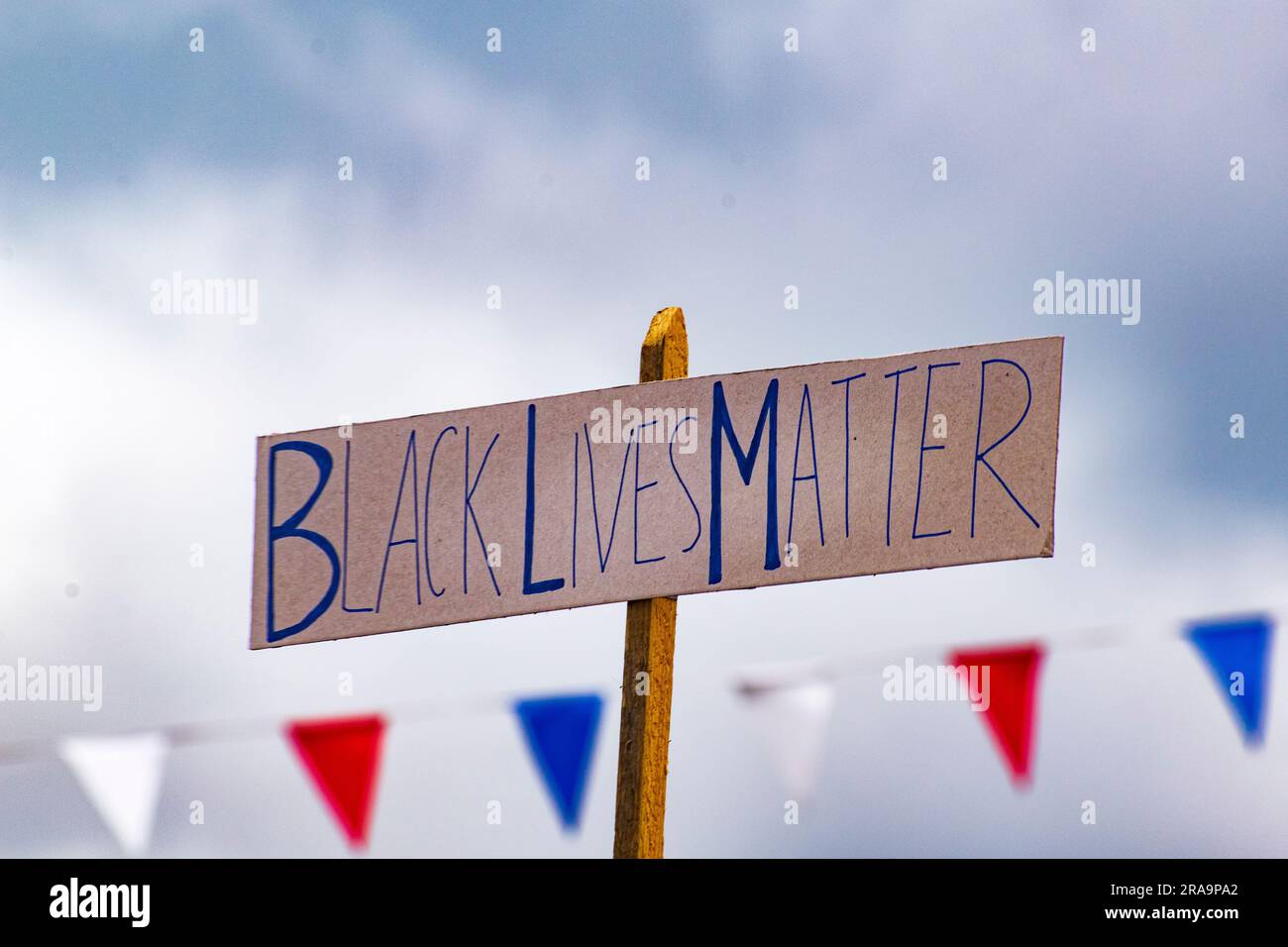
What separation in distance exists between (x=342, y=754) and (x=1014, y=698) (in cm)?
221

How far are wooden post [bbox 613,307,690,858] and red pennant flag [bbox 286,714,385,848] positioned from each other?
2.69 ft

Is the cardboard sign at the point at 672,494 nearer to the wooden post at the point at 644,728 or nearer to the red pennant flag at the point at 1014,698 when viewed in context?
the wooden post at the point at 644,728

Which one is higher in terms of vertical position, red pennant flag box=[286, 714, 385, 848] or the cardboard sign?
the cardboard sign

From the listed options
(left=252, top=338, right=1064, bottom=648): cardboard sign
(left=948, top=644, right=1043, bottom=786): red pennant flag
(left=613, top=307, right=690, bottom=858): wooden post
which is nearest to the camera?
(left=613, top=307, right=690, bottom=858): wooden post

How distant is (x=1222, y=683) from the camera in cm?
499

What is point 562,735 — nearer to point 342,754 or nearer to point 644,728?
point 644,728

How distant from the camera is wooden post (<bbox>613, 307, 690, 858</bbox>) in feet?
14.8

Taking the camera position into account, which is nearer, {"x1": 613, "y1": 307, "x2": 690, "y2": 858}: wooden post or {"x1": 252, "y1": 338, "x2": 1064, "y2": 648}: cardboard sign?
{"x1": 613, "y1": 307, "x2": 690, "y2": 858}: wooden post

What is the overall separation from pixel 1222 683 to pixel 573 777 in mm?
2198

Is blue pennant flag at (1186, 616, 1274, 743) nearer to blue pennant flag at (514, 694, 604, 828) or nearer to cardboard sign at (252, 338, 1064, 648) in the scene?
cardboard sign at (252, 338, 1064, 648)

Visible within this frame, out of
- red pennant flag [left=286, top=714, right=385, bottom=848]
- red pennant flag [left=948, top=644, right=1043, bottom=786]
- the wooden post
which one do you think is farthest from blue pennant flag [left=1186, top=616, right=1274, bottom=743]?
red pennant flag [left=286, top=714, right=385, bottom=848]

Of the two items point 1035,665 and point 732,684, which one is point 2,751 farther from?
point 1035,665
